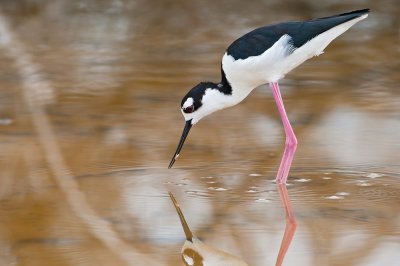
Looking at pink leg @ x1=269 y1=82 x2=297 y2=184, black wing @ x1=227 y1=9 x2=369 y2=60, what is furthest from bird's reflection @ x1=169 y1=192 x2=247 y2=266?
black wing @ x1=227 y1=9 x2=369 y2=60

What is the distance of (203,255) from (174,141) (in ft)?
6.19

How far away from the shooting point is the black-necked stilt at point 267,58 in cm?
556

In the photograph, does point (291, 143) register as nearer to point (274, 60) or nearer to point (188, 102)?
point (274, 60)

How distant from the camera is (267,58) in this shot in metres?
5.59

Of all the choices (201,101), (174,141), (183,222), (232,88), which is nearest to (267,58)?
(232,88)

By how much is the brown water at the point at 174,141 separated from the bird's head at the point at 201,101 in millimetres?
261

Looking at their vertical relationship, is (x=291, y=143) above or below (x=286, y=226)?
below

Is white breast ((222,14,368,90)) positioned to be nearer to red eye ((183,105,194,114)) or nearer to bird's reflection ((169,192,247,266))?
red eye ((183,105,194,114))

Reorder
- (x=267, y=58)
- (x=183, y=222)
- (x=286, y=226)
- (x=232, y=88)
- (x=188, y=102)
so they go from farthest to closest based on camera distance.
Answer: (x=232, y=88) → (x=188, y=102) → (x=267, y=58) → (x=183, y=222) → (x=286, y=226)

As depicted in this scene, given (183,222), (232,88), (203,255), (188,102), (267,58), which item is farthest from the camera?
(232,88)

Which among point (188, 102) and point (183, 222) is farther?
point (188, 102)

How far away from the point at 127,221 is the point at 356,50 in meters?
3.96

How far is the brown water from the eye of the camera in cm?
466

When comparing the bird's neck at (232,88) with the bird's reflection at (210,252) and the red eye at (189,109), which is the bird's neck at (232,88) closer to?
the red eye at (189,109)
